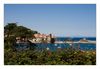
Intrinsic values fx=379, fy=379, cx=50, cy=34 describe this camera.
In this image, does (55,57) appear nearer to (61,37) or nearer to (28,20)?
(61,37)

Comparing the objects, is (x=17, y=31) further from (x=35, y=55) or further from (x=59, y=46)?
(x=59, y=46)

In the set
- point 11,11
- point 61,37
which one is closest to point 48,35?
point 61,37

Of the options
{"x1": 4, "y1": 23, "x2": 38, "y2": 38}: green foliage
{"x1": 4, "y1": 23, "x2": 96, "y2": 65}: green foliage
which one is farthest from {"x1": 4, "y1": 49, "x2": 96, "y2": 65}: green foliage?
{"x1": 4, "y1": 23, "x2": 38, "y2": 38}: green foliage

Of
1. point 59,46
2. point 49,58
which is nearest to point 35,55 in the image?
point 49,58

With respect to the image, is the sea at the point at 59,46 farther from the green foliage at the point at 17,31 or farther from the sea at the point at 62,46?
the green foliage at the point at 17,31

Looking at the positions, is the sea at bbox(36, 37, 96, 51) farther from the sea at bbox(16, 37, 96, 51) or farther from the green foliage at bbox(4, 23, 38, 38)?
the green foliage at bbox(4, 23, 38, 38)

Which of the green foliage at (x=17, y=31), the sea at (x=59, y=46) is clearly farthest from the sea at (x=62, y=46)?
the green foliage at (x=17, y=31)

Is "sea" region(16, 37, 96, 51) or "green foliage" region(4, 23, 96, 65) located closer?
"green foliage" region(4, 23, 96, 65)

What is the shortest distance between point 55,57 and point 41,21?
692mm

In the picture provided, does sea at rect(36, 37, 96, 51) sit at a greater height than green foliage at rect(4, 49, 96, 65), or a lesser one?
greater

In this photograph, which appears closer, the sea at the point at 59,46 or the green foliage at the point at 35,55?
the green foliage at the point at 35,55

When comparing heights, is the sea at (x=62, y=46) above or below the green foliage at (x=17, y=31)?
below

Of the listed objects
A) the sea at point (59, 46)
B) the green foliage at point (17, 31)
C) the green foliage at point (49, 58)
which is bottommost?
the green foliage at point (49, 58)

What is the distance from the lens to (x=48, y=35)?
678 centimetres
